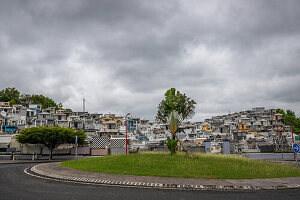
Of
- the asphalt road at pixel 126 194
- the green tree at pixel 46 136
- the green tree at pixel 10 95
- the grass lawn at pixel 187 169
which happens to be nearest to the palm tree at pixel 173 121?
the grass lawn at pixel 187 169

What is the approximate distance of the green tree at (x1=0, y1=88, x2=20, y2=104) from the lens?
10828 centimetres

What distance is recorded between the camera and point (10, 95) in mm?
110812

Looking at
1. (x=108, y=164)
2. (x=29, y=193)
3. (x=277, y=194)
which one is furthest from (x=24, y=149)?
(x=277, y=194)

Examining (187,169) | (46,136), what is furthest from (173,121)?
(46,136)

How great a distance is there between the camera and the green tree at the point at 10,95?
10828 cm

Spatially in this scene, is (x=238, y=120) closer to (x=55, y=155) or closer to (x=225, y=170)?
(x=55, y=155)

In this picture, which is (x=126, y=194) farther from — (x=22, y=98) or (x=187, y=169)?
(x=22, y=98)

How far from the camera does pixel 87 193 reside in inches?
426

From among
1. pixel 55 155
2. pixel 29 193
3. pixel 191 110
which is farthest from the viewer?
pixel 55 155

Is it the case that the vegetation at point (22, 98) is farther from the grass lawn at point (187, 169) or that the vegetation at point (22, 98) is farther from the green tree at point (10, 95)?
the grass lawn at point (187, 169)

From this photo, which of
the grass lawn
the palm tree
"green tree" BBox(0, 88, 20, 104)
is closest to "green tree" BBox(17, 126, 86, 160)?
the palm tree

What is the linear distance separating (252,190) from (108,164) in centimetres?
1194

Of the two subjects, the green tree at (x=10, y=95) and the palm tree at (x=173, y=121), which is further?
the green tree at (x=10, y=95)

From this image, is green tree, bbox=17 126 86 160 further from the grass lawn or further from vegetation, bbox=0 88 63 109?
vegetation, bbox=0 88 63 109
